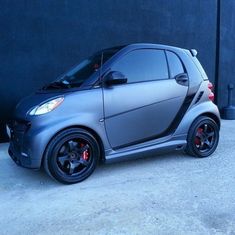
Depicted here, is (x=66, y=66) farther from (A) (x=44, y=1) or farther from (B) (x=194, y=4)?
(B) (x=194, y=4)

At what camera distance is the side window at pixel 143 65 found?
13.4 ft

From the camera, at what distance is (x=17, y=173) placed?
165 inches

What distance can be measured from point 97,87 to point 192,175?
157 centimetres

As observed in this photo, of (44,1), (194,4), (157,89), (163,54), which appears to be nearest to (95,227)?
(157,89)

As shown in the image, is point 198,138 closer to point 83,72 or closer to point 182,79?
point 182,79

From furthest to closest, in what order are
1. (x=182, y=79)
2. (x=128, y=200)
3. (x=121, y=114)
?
(x=182, y=79) → (x=121, y=114) → (x=128, y=200)

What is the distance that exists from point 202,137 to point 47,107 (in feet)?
7.60

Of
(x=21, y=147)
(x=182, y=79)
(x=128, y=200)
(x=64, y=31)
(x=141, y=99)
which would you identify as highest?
(x=64, y=31)

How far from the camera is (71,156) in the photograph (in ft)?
12.3

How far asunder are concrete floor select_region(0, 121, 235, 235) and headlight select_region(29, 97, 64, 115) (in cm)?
85

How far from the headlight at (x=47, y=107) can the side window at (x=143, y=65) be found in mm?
809

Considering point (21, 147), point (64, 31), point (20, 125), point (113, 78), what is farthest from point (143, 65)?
Result: point (64, 31)

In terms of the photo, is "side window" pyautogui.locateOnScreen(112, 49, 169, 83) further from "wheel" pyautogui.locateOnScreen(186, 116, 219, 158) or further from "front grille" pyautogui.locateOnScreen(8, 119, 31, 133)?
"front grille" pyautogui.locateOnScreen(8, 119, 31, 133)

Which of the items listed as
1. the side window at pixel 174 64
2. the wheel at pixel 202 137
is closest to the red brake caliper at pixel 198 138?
the wheel at pixel 202 137
